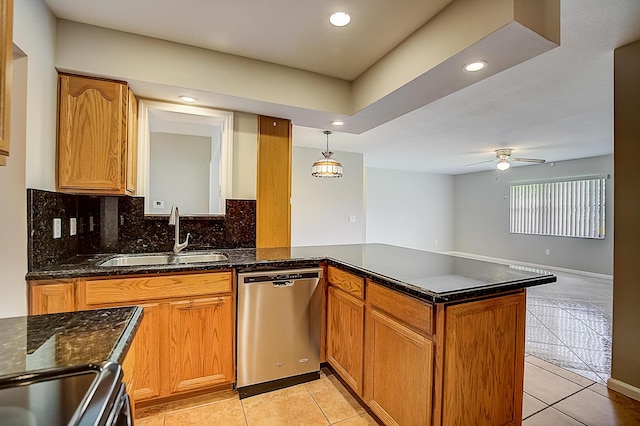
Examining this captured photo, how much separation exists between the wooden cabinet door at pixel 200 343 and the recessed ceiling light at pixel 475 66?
2141 millimetres

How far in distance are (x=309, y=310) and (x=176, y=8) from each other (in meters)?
2.15

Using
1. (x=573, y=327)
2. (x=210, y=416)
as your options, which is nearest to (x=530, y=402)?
(x=573, y=327)

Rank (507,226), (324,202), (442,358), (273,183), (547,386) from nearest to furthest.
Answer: (442,358) → (547,386) → (273,183) → (324,202) → (507,226)

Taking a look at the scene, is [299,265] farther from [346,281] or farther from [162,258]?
[162,258]

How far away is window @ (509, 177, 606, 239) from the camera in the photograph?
6002 mm

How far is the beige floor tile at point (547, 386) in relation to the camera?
6.92 feet

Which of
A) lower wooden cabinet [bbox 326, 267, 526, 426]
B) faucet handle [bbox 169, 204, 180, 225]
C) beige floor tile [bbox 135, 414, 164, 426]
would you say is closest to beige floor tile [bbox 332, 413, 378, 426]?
lower wooden cabinet [bbox 326, 267, 526, 426]

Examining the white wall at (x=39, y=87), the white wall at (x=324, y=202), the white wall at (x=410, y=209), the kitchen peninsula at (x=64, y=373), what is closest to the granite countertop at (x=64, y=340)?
the kitchen peninsula at (x=64, y=373)

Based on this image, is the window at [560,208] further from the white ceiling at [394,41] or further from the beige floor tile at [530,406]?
the beige floor tile at [530,406]

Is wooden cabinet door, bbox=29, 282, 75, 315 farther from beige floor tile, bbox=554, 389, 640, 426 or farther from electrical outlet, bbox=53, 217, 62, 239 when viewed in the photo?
beige floor tile, bbox=554, 389, 640, 426

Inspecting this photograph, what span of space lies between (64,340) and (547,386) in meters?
2.92

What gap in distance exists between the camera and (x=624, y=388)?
2119 millimetres

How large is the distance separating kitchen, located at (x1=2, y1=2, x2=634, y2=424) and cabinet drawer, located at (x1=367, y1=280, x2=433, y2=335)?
6.21 ft

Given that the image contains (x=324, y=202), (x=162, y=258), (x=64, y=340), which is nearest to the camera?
(x=64, y=340)
